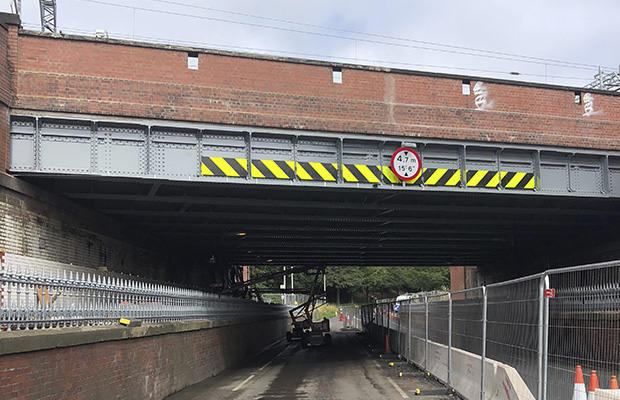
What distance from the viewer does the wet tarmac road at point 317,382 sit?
45.1 ft

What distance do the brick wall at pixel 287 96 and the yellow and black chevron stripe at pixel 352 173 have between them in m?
1.57

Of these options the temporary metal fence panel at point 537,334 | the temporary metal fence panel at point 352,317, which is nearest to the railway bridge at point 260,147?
the temporary metal fence panel at point 537,334

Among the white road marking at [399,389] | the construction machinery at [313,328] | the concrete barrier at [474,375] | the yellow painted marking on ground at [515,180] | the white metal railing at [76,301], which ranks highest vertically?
the yellow painted marking on ground at [515,180]

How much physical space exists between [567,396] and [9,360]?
655 cm

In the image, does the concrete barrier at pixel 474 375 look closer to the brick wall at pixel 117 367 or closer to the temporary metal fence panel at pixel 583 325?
the temporary metal fence panel at pixel 583 325

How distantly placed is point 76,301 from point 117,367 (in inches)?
63.1

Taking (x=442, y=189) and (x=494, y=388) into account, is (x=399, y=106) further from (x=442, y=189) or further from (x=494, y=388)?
(x=494, y=388)

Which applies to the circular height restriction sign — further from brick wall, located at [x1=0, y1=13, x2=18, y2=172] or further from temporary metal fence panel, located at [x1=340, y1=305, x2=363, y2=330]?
temporary metal fence panel, located at [x1=340, y1=305, x2=363, y2=330]

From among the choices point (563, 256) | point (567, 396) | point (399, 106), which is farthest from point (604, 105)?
point (567, 396)

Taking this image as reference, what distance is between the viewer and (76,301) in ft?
32.2

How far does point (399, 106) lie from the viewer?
1895 cm

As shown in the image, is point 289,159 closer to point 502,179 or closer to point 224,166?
point 224,166

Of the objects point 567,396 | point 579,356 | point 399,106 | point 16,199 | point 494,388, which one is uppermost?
point 399,106

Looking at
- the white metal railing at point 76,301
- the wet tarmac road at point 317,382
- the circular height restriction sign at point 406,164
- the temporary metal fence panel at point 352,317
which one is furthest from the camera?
the temporary metal fence panel at point 352,317
